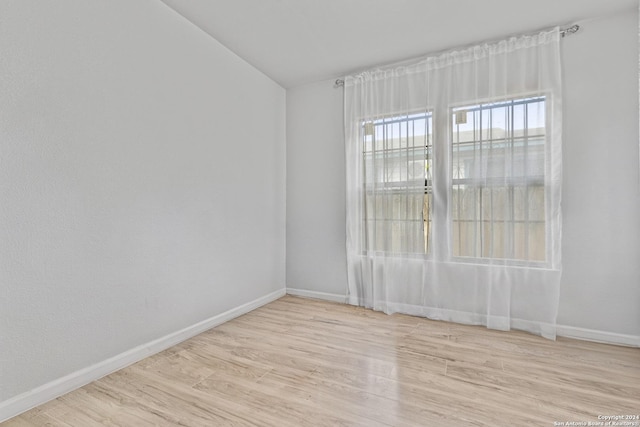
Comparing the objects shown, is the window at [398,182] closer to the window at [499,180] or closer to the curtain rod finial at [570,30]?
the window at [499,180]

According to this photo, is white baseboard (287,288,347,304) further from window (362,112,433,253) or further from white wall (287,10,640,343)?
white wall (287,10,640,343)

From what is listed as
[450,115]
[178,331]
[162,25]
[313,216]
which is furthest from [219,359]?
[450,115]

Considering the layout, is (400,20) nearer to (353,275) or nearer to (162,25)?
(162,25)

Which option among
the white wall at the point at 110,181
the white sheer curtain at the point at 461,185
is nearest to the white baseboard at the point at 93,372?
the white wall at the point at 110,181

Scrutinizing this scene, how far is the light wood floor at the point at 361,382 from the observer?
153 cm

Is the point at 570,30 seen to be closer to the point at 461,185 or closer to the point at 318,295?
the point at 461,185

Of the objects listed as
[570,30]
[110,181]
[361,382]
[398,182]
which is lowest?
[361,382]

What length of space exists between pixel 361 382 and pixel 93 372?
1602mm

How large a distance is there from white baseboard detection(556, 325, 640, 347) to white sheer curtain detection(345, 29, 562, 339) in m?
0.15

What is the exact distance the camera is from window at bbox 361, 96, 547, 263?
101 inches

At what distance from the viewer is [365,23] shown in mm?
2484

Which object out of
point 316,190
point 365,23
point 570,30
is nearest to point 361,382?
point 316,190

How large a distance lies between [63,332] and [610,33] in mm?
4231

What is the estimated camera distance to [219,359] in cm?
212
